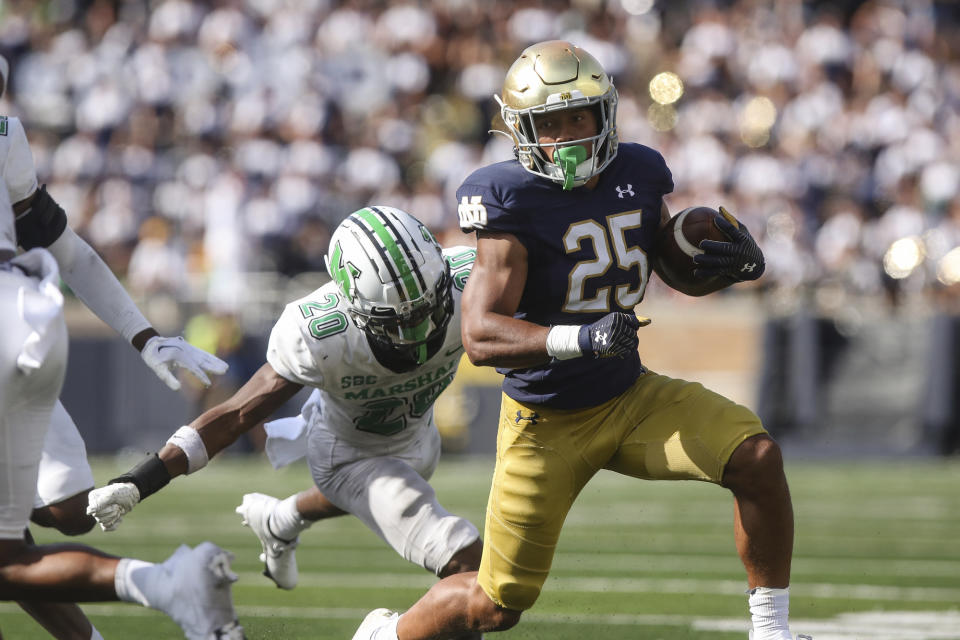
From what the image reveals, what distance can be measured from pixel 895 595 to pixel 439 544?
221 centimetres

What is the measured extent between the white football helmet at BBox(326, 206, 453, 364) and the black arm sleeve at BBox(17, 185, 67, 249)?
30.4 inches

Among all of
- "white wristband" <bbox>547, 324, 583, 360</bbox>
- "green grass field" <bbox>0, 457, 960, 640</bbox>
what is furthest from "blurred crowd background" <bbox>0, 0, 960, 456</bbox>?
"white wristband" <bbox>547, 324, 583, 360</bbox>

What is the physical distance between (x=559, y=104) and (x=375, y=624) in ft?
4.94

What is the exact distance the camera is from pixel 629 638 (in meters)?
4.47

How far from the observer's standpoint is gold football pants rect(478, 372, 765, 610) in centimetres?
352

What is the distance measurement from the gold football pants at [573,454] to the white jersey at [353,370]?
470 mm

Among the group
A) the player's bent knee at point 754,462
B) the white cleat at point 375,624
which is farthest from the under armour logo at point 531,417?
the white cleat at point 375,624

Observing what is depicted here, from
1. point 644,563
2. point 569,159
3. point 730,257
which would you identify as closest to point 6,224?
point 569,159

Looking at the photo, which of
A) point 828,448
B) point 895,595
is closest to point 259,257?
point 828,448

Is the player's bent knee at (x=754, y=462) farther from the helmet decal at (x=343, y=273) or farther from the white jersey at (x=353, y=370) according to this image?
the helmet decal at (x=343, y=273)

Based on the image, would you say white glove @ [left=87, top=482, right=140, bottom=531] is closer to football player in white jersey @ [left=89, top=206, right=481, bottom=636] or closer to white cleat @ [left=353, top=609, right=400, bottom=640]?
football player in white jersey @ [left=89, top=206, right=481, bottom=636]

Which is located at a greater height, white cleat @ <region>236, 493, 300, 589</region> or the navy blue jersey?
the navy blue jersey

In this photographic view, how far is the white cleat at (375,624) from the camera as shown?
148 inches

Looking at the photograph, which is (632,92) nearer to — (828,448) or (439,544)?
(828,448)
